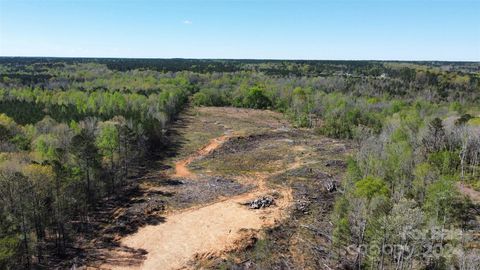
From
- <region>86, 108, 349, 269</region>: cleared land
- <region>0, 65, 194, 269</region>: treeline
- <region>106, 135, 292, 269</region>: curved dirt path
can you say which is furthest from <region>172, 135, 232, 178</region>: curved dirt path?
<region>106, 135, 292, 269</region>: curved dirt path

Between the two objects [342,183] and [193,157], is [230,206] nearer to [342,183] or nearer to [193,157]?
[342,183]

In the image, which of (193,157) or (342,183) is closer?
(342,183)

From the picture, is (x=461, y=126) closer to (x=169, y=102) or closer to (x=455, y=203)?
(x=455, y=203)

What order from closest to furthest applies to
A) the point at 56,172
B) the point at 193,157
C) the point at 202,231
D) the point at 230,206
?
the point at 56,172 → the point at 202,231 → the point at 230,206 → the point at 193,157

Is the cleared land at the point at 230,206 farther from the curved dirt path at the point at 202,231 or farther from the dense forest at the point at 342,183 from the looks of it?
the dense forest at the point at 342,183

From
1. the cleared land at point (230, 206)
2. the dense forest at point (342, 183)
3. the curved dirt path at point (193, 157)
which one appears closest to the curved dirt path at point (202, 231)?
the cleared land at point (230, 206)

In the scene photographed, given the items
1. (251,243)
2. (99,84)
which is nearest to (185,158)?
(251,243)

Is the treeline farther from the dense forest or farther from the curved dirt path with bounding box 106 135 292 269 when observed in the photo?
the curved dirt path with bounding box 106 135 292 269

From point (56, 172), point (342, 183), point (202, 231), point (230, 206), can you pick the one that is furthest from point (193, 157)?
point (56, 172)
